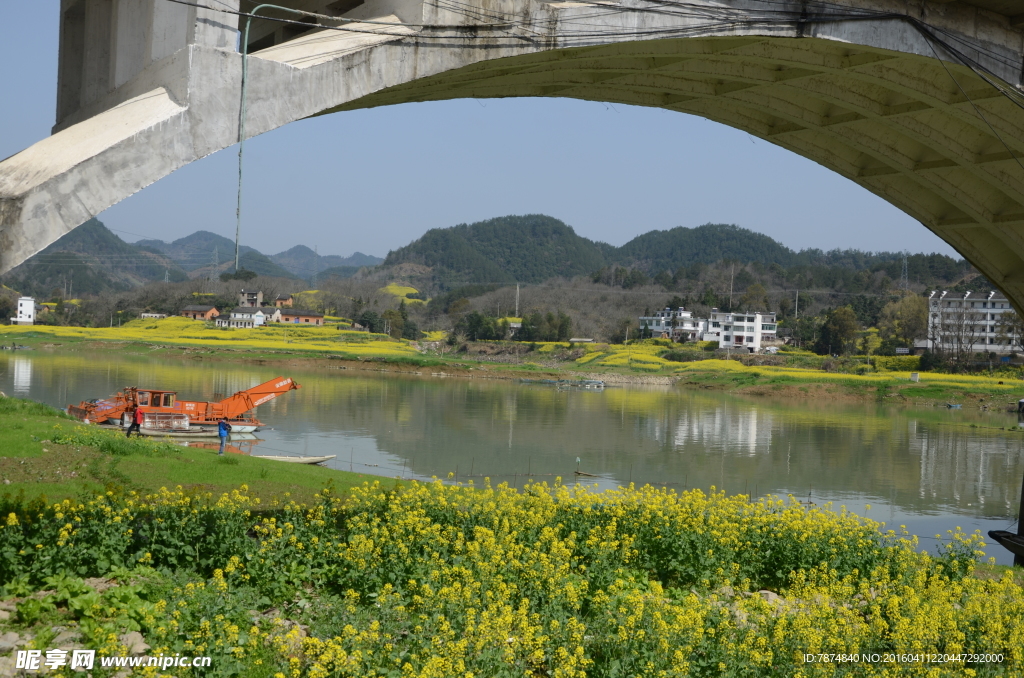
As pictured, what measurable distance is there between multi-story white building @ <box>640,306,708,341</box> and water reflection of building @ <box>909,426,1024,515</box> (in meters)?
65.3

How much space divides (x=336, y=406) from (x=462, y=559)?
34140 mm

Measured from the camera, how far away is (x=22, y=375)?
45375mm

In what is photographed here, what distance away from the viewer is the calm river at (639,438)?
24.5 m

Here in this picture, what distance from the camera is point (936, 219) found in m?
14.0

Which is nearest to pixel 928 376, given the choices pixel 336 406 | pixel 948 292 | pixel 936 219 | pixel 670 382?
pixel 670 382

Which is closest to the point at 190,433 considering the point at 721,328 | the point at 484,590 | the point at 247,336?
the point at 484,590

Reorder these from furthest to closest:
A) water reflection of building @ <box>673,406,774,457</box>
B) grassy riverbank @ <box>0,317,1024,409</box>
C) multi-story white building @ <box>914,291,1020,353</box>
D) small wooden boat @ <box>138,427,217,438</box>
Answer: multi-story white building @ <box>914,291,1020,353</box> → grassy riverbank @ <box>0,317,1024,409</box> → water reflection of building @ <box>673,406,774,457</box> → small wooden boat @ <box>138,427,217,438</box>

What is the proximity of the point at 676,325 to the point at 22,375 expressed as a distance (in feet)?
265

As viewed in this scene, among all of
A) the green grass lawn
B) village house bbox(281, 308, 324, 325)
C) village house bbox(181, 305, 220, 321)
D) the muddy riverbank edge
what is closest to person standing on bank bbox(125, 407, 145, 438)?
the green grass lawn

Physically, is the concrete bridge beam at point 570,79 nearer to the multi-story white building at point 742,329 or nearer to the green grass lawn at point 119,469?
the green grass lawn at point 119,469

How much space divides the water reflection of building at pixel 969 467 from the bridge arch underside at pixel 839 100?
13.8m

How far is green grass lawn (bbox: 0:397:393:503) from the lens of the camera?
39.0 feet

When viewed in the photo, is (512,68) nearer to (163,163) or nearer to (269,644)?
(163,163)

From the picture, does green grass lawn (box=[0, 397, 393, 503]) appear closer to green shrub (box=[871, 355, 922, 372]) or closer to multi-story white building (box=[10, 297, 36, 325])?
green shrub (box=[871, 355, 922, 372])
